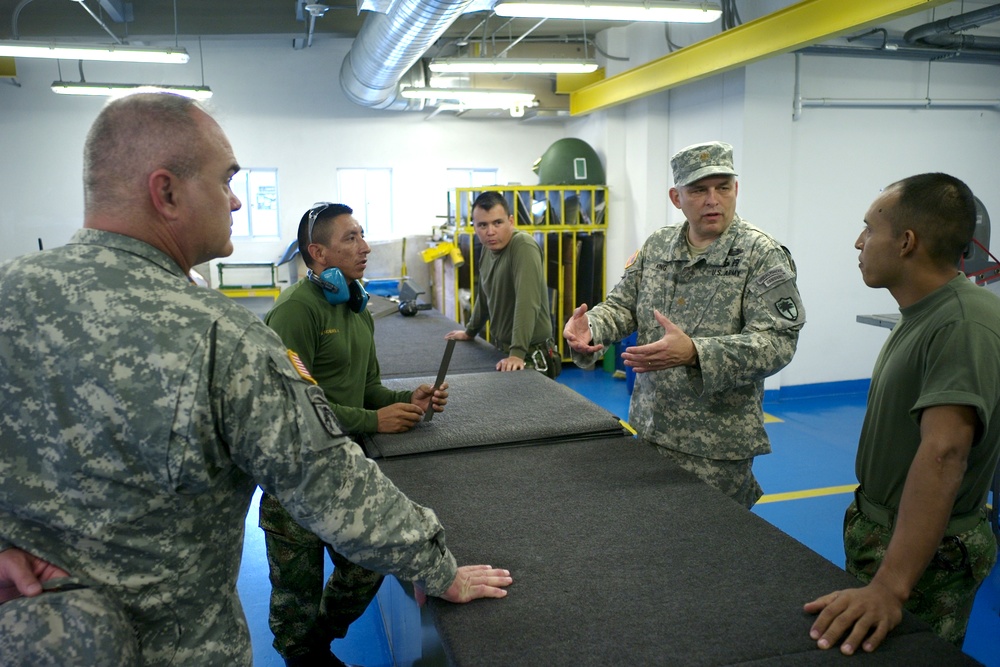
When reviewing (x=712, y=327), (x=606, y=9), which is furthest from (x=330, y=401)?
(x=606, y=9)

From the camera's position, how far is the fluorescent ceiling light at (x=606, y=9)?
4.55 meters

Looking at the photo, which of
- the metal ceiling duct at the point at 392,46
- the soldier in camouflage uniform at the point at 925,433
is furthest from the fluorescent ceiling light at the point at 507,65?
the soldier in camouflage uniform at the point at 925,433

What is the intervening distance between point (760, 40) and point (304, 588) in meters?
4.97

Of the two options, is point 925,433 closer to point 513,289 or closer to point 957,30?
point 513,289

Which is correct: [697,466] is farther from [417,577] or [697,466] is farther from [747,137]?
[747,137]

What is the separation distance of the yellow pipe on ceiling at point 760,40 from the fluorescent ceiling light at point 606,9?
0.56 meters

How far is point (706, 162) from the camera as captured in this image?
233 cm

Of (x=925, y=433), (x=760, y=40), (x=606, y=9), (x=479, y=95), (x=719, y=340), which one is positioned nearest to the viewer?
(x=925, y=433)

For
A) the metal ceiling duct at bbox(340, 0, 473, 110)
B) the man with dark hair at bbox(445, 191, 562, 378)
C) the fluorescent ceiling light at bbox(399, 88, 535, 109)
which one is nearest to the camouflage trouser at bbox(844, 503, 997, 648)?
the man with dark hair at bbox(445, 191, 562, 378)

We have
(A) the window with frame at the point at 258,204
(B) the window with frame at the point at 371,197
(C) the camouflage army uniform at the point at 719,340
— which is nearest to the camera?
(C) the camouflage army uniform at the point at 719,340

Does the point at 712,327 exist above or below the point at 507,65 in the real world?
below

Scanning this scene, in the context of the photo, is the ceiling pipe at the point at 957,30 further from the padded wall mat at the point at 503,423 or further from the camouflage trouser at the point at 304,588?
the camouflage trouser at the point at 304,588

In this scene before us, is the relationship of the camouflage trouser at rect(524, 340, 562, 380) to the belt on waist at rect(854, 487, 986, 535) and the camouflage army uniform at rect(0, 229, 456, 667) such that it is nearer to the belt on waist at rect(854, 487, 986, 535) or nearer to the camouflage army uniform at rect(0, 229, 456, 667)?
the belt on waist at rect(854, 487, 986, 535)

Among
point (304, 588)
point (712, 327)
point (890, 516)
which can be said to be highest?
point (712, 327)
